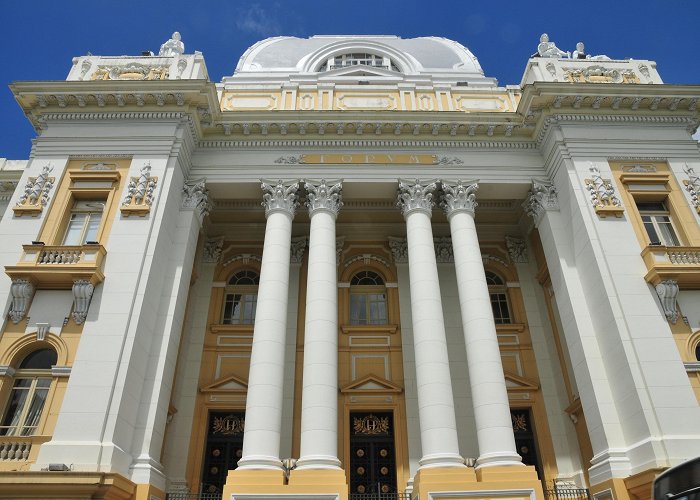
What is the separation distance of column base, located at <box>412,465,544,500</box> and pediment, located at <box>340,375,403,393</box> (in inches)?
187

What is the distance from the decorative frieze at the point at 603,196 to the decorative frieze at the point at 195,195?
40.2 feet

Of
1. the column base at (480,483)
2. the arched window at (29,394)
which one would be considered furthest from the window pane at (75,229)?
the column base at (480,483)

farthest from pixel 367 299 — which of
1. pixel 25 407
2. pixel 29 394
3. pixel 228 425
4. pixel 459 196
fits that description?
pixel 25 407

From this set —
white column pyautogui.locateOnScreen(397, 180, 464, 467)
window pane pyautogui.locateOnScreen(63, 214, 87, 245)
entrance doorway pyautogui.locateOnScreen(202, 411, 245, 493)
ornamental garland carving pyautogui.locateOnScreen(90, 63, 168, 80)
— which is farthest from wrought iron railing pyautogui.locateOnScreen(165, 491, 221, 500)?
ornamental garland carving pyautogui.locateOnScreen(90, 63, 168, 80)

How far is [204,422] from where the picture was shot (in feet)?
54.6

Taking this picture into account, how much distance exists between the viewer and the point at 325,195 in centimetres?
1727

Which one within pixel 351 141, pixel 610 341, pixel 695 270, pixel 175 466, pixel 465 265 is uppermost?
pixel 351 141

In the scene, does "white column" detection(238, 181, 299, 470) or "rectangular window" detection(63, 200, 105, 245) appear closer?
"white column" detection(238, 181, 299, 470)

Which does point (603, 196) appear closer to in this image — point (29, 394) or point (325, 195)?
point (325, 195)

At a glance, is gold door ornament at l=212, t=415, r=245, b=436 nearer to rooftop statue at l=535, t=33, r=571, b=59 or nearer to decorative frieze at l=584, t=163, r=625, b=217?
decorative frieze at l=584, t=163, r=625, b=217

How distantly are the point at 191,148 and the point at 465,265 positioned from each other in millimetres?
9993

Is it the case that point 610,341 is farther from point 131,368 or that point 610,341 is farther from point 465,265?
point 131,368

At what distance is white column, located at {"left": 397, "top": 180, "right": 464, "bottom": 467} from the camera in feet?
42.5

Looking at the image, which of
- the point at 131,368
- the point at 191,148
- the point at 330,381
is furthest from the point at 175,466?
the point at 191,148
